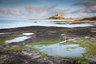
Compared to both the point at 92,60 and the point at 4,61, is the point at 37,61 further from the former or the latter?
the point at 92,60

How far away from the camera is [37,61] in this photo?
10.5 metres

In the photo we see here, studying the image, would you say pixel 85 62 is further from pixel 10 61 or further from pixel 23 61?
pixel 10 61

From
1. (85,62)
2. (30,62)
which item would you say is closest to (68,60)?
(85,62)

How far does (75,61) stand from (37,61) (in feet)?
13.1

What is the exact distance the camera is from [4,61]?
413 inches

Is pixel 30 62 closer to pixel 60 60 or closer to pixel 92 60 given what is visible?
pixel 60 60

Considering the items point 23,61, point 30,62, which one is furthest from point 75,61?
point 23,61

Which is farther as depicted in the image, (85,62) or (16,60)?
(16,60)

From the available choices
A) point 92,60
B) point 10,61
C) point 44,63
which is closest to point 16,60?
point 10,61

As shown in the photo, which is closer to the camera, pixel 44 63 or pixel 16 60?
pixel 44 63

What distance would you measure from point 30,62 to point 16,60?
169cm

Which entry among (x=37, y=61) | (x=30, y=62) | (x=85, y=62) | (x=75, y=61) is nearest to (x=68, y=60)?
(x=75, y=61)

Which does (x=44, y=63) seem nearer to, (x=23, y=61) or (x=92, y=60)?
(x=23, y=61)

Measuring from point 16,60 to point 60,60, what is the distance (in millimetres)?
4765
